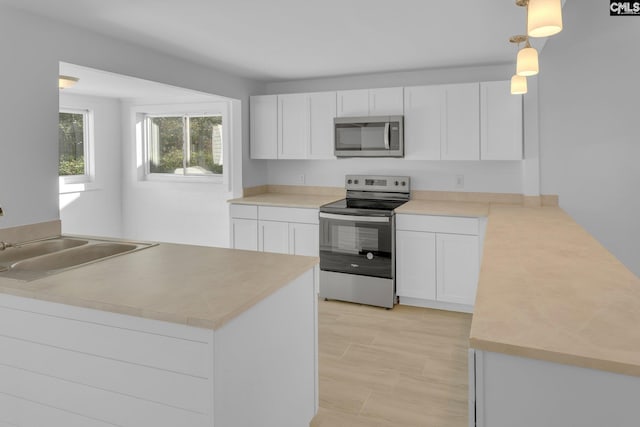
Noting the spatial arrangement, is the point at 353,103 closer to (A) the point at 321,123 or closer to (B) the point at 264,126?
(A) the point at 321,123

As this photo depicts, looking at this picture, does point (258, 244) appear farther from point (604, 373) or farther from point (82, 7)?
point (604, 373)

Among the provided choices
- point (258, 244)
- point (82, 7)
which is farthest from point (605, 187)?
point (82, 7)

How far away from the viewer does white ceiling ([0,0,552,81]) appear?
2.49 m

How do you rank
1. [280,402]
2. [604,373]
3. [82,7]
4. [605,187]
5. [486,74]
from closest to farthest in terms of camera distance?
[604,373], [280,402], [82,7], [605,187], [486,74]

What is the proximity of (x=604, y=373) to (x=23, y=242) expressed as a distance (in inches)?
111

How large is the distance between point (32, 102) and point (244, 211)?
2.30 metres

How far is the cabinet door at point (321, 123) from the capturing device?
4523mm

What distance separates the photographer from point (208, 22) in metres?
2.79

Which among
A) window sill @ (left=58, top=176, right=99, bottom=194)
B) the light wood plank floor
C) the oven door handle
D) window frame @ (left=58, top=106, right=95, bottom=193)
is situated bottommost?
the light wood plank floor

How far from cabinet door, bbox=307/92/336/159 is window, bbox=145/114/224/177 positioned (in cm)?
140

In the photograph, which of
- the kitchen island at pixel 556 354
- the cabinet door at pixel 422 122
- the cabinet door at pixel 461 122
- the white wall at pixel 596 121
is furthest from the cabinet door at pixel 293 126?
the kitchen island at pixel 556 354

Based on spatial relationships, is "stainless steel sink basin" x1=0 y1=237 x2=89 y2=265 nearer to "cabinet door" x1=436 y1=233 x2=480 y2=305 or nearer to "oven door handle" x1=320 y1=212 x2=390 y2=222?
"oven door handle" x1=320 y1=212 x2=390 y2=222

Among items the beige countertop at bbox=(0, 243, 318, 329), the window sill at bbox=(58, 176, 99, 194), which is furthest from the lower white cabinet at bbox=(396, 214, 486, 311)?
the window sill at bbox=(58, 176, 99, 194)

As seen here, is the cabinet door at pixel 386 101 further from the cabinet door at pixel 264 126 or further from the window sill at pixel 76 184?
the window sill at pixel 76 184
